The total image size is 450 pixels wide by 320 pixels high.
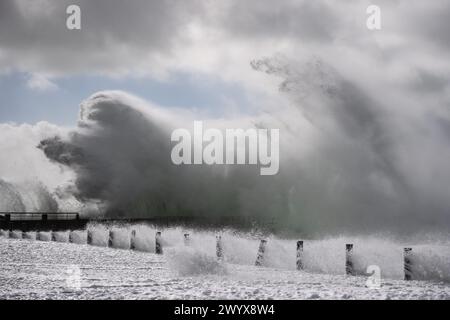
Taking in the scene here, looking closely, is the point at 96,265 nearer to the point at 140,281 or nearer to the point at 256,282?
the point at 140,281

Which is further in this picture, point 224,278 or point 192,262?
point 192,262

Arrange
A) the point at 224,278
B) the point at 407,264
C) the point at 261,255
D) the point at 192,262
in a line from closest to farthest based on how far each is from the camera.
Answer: the point at 224,278
the point at 407,264
the point at 192,262
the point at 261,255

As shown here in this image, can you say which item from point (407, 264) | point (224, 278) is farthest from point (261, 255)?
point (407, 264)

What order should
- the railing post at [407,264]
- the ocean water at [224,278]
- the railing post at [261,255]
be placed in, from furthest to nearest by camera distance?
the railing post at [261,255]
the railing post at [407,264]
the ocean water at [224,278]

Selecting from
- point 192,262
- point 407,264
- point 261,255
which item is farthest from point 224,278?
point 261,255

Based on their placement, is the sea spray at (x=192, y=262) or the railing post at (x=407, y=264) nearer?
the railing post at (x=407, y=264)

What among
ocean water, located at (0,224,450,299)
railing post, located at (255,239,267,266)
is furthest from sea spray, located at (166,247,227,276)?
railing post, located at (255,239,267,266)

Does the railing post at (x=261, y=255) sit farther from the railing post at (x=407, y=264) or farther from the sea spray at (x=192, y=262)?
the railing post at (x=407, y=264)

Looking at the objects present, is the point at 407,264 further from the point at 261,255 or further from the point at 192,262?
the point at 261,255

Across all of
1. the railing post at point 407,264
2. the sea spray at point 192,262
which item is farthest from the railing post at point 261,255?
the railing post at point 407,264

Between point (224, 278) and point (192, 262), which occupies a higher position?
point (192, 262)

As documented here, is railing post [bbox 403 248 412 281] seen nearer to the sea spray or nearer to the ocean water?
the ocean water

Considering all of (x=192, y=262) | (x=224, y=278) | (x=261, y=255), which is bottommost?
(x=224, y=278)

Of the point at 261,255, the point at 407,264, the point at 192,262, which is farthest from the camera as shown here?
the point at 261,255
